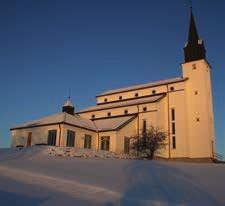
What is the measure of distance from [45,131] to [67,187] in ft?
75.4

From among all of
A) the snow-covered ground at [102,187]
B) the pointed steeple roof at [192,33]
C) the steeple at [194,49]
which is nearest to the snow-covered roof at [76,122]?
the steeple at [194,49]

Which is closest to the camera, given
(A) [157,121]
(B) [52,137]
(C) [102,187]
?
(C) [102,187]

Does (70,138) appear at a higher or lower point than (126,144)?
higher

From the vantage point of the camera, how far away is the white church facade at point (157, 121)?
3266cm

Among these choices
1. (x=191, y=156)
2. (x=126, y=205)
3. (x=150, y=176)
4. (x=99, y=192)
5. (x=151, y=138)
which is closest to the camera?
(x=126, y=205)

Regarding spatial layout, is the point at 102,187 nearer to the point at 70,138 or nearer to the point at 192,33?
the point at 70,138

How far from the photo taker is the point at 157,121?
37.6m

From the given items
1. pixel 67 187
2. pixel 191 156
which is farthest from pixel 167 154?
pixel 67 187

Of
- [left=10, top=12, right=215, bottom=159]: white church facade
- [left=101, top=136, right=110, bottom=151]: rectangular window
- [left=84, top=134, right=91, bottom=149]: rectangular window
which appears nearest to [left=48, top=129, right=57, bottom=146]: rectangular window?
[left=10, top=12, right=215, bottom=159]: white church facade

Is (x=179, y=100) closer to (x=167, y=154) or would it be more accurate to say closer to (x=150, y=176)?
(x=167, y=154)

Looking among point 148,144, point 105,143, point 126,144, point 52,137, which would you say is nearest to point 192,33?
point 126,144

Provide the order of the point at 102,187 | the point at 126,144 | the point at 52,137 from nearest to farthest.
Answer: the point at 102,187, the point at 52,137, the point at 126,144

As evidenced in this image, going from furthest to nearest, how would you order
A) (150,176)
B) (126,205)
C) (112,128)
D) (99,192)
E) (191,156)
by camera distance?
(191,156)
(112,128)
(150,176)
(99,192)
(126,205)

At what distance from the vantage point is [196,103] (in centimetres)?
3881
